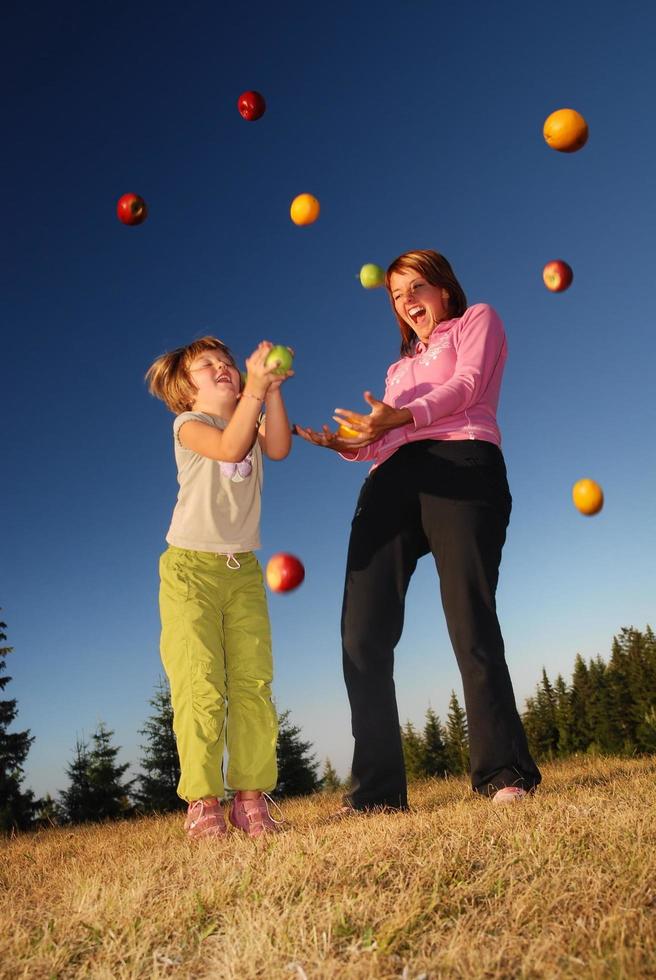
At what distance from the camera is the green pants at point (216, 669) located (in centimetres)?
390

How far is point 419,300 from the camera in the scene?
4812 millimetres

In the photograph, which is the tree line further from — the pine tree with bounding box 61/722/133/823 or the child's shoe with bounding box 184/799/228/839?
the child's shoe with bounding box 184/799/228/839

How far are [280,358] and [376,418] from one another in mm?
618

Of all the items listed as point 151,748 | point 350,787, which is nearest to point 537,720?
point 151,748

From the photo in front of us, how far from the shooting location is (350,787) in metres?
4.28

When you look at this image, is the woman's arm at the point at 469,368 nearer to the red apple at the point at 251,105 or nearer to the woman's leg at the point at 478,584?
the woman's leg at the point at 478,584

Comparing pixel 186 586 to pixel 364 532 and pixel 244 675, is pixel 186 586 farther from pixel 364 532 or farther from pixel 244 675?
pixel 364 532

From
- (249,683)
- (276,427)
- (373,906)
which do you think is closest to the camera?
(373,906)

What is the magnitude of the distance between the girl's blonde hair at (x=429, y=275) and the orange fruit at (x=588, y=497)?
1.97m

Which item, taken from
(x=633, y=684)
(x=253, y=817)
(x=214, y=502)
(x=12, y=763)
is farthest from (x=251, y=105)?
(x=633, y=684)

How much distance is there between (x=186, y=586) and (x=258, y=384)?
3.85 ft

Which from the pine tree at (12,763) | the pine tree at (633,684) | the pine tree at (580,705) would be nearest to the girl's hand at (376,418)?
the pine tree at (12,763)

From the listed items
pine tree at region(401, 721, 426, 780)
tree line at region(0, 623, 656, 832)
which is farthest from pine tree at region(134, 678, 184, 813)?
pine tree at region(401, 721, 426, 780)

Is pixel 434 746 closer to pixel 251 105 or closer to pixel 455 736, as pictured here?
pixel 455 736
